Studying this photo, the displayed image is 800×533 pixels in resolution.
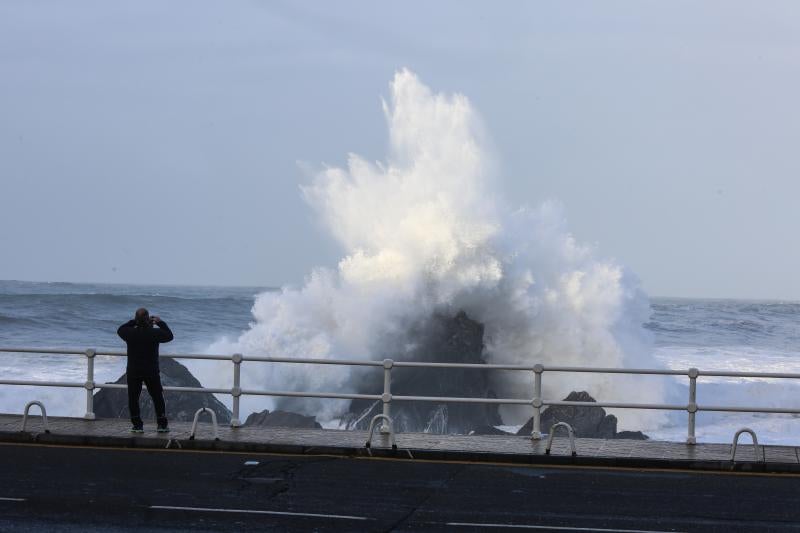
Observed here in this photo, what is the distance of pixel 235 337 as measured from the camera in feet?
199

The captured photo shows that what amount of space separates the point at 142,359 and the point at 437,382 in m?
17.5

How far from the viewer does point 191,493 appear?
11125 mm

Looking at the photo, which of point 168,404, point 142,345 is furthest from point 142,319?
point 168,404

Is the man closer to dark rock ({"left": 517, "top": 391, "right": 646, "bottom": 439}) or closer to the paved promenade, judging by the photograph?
the paved promenade

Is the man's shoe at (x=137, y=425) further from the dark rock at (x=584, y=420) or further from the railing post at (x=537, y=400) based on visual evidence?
the dark rock at (x=584, y=420)

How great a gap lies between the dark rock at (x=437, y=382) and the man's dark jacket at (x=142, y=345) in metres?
12.3

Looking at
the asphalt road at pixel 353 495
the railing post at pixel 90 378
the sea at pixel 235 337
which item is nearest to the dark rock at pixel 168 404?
the sea at pixel 235 337

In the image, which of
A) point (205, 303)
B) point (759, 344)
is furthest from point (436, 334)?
point (205, 303)

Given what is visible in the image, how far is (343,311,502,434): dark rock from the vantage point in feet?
90.2

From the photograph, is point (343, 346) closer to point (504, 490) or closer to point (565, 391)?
point (565, 391)

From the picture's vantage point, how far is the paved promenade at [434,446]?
1341 centimetres

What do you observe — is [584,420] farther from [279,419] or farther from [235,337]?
[235,337]

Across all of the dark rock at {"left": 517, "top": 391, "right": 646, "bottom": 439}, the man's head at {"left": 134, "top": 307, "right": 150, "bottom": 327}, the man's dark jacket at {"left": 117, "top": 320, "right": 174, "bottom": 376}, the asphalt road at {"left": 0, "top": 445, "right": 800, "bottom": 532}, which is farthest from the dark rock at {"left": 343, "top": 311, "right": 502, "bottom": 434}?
the asphalt road at {"left": 0, "top": 445, "right": 800, "bottom": 532}

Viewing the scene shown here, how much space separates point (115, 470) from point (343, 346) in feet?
75.1
